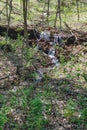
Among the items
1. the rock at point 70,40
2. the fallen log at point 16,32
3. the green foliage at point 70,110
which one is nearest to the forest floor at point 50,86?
the green foliage at point 70,110

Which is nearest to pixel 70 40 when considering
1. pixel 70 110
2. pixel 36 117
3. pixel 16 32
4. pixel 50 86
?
pixel 16 32

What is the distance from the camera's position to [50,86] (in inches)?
Answer: 179

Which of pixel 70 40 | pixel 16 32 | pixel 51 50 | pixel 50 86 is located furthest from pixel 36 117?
pixel 16 32

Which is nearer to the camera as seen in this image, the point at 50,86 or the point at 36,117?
the point at 36,117

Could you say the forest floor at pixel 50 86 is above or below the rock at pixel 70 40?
below

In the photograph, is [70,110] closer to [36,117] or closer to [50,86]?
[36,117]

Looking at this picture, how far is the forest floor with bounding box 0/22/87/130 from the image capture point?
3744mm

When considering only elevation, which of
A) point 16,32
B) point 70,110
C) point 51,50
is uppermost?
point 16,32

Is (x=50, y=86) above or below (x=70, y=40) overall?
below

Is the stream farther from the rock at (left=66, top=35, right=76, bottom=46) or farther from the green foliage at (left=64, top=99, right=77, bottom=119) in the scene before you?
the green foliage at (left=64, top=99, right=77, bottom=119)

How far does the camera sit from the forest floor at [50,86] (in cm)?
374

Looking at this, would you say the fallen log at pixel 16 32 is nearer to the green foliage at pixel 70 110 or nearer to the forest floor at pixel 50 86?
the forest floor at pixel 50 86

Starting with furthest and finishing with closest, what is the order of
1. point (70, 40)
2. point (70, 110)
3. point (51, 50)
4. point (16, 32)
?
point (16, 32), point (70, 40), point (51, 50), point (70, 110)

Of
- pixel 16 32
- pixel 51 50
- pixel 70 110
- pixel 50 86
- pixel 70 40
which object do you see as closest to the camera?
pixel 70 110
